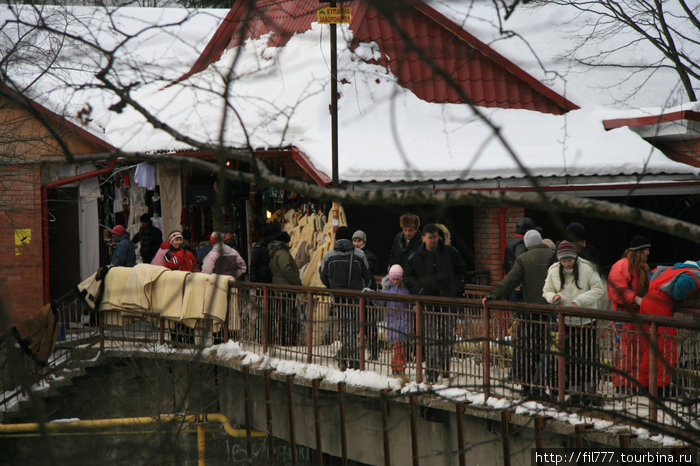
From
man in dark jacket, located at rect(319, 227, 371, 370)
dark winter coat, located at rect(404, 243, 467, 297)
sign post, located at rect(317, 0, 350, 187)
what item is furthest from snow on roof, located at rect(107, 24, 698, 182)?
dark winter coat, located at rect(404, 243, 467, 297)

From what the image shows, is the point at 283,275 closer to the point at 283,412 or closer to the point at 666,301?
the point at 283,412

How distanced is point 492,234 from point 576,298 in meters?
5.71

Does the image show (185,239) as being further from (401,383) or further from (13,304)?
(401,383)

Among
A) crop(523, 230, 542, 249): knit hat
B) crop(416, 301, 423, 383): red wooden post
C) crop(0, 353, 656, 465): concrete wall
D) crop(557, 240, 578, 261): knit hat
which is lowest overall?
crop(0, 353, 656, 465): concrete wall

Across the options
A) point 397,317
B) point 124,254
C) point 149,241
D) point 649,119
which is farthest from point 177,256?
point 649,119

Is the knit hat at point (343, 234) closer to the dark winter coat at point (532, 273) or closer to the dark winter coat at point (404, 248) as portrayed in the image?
the dark winter coat at point (404, 248)

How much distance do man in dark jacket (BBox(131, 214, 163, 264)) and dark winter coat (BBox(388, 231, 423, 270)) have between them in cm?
Result: 529

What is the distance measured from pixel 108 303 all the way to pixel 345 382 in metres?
4.55

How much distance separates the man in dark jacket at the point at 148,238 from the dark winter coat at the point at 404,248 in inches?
208

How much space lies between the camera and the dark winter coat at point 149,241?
14.3 meters

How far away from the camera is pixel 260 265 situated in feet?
37.6

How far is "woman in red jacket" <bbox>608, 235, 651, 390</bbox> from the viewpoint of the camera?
7.54 metres

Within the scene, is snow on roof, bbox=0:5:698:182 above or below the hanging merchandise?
above

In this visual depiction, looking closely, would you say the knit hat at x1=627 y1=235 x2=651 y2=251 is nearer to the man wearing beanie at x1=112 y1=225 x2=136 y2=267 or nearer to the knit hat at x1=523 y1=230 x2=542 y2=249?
the knit hat at x1=523 y1=230 x2=542 y2=249
